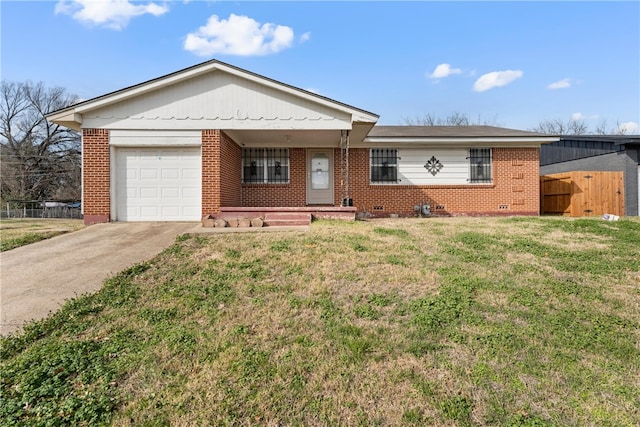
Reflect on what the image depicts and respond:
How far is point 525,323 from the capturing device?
12.1ft

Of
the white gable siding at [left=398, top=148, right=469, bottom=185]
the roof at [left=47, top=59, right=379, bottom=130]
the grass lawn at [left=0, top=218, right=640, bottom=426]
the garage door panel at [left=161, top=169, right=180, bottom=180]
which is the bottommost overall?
the grass lawn at [left=0, top=218, right=640, bottom=426]

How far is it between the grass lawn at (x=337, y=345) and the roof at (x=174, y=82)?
5278mm

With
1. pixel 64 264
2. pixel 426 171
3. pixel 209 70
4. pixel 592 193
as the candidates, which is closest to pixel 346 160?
pixel 426 171

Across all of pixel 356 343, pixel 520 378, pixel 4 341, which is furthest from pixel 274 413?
pixel 4 341

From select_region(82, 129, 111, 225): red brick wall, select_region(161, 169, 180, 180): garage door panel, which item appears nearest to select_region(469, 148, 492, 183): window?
select_region(161, 169, 180, 180): garage door panel

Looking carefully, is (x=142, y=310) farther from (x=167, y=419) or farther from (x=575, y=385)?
(x=575, y=385)

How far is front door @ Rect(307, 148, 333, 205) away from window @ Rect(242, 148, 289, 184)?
0.86 meters

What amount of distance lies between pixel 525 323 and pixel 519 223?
20.0 ft

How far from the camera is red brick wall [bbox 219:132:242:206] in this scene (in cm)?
976

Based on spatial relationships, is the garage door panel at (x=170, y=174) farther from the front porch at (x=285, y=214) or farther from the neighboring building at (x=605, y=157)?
the neighboring building at (x=605, y=157)

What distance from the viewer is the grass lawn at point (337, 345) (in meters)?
2.54

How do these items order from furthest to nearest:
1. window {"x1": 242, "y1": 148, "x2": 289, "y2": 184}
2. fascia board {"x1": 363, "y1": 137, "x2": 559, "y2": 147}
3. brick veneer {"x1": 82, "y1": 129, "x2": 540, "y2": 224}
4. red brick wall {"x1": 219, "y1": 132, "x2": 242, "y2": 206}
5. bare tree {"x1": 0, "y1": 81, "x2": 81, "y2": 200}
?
1. bare tree {"x1": 0, "y1": 81, "x2": 81, "y2": 200}
2. brick veneer {"x1": 82, "y1": 129, "x2": 540, "y2": 224}
3. window {"x1": 242, "y1": 148, "x2": 289, "y2": 184}
4. fascia board {"x1": 363, "y1": 137, "x2": 559, "y2": 147}
5. red brick wall {"x1": 219, "y1": 132, "x2": 242, "y2": 206}

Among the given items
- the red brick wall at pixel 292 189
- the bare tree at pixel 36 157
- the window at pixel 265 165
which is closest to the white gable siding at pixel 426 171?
the red brick wall at pixel 292 189

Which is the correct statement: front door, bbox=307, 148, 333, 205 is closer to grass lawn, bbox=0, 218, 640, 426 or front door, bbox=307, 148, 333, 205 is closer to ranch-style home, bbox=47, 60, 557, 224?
ranch-style home, bbox=47, 60, 557, 224
